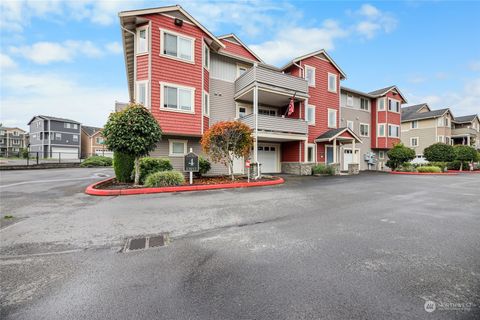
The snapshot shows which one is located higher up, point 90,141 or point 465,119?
point 465,119

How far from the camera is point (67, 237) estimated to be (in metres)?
4.16

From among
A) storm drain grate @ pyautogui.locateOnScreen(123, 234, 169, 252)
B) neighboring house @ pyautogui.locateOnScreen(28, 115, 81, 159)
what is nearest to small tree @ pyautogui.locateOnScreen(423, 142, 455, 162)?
storm drain grate @ pyautogui.locateOnScreen(123, 234, 169, 252)

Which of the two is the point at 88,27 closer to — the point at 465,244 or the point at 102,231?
the point at 102,231

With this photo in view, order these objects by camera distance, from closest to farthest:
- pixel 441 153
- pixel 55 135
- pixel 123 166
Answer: pixel 123 166, pixel 441 153, pixel 55 135

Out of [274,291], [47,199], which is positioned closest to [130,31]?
[47,199]

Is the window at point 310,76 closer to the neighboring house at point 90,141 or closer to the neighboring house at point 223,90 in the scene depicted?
the neighboring house at point 223,90

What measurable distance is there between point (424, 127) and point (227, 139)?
37.7 meters

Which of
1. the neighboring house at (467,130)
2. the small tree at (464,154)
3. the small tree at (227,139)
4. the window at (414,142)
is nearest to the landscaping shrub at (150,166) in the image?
the small tree at (227,139)

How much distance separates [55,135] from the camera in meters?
46.0

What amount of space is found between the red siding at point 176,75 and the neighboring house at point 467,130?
149 feet

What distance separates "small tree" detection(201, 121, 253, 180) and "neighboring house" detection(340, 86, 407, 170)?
16206 millimetres

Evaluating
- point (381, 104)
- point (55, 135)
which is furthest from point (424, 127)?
point (55, 135)
